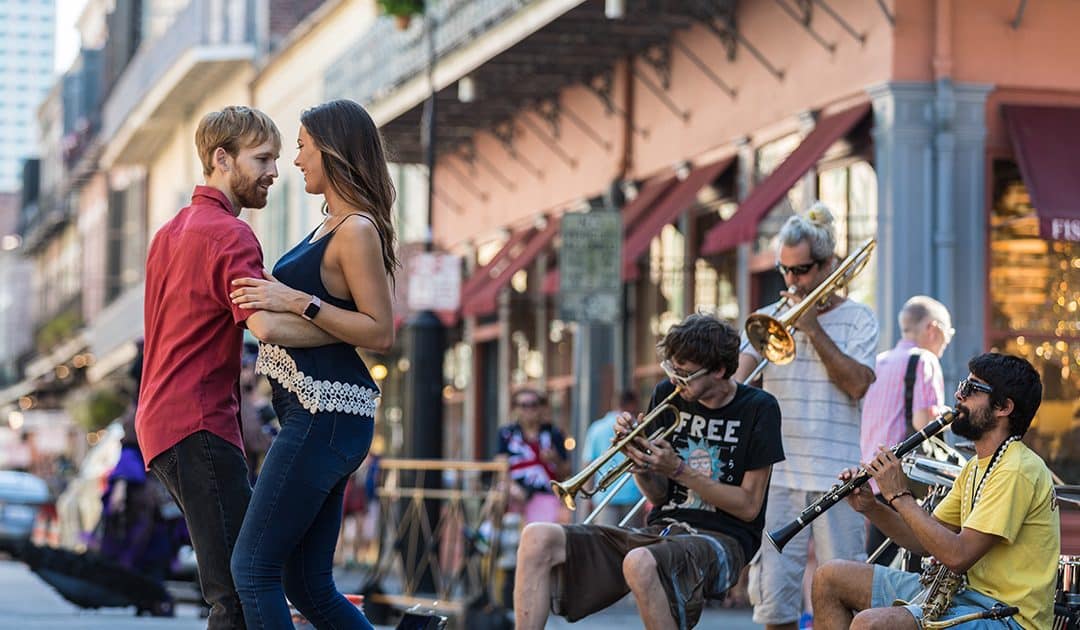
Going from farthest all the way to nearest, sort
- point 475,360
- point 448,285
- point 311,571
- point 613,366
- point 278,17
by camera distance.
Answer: point 278,17, point 475,360, point 613,366, point 448,285, point 311,571

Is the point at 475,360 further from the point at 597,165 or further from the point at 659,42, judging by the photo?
the point at 659,42

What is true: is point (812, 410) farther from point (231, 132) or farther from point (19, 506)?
point (19, 506)

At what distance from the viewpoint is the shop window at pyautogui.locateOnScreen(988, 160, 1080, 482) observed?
14109 millimetres

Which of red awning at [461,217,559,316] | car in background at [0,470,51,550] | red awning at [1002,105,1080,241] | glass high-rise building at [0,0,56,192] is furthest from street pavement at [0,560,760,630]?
glass high-rise building at [0,0,56,192]

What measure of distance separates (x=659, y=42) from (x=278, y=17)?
2060 centimetres

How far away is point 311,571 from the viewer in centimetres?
648

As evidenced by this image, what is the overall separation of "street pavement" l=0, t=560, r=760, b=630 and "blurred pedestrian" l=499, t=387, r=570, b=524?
2.93ft

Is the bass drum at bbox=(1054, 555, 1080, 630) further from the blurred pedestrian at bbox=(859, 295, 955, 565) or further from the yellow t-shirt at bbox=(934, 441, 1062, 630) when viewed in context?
the blurred pedestrian at bbox=(859, 295, 955, 565)

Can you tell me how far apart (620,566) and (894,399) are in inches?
105

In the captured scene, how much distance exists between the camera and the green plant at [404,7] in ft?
71.8

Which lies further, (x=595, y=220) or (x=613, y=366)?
(x=613, y=366)

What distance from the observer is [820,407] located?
877cm

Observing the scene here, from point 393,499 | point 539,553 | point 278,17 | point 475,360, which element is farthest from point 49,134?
point 539,553

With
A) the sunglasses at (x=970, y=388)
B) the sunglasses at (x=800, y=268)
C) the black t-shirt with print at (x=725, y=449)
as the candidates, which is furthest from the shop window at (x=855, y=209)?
the sunglasses at (x=970, y=388)
